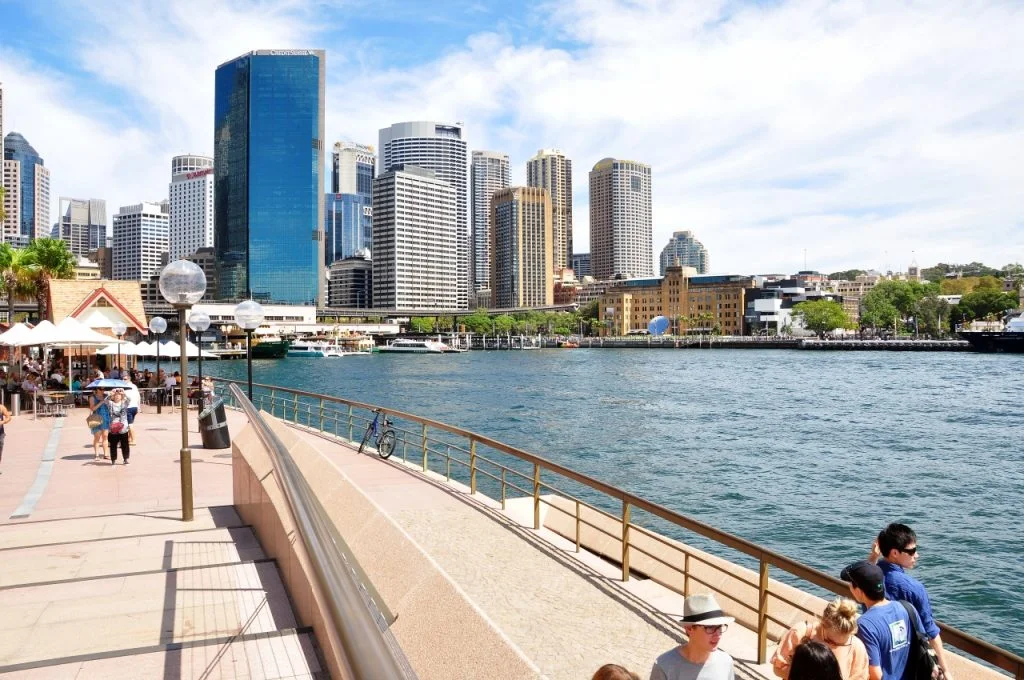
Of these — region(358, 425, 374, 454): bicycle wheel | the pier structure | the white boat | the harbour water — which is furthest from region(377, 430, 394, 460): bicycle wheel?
the white boat

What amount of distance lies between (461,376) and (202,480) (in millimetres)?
84545

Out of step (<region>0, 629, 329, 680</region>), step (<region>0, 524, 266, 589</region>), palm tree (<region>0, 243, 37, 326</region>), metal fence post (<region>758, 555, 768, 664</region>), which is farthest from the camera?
palm tree (<region>0, 243, 37, 326</region>)

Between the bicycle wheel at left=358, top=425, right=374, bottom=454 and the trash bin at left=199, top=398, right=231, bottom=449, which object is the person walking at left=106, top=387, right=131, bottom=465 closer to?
the trash bin at left=199, top=398, right=231, bottom=449

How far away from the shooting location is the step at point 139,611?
218 inches

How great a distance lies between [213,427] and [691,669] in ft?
46.3

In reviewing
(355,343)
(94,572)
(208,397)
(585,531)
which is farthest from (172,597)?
(355,343)

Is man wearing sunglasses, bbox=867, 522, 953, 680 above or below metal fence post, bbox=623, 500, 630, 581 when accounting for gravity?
above

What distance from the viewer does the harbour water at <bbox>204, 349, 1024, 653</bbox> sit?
19.3 metres

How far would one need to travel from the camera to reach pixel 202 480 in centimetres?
1250

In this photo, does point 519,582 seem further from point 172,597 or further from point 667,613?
point 172,597

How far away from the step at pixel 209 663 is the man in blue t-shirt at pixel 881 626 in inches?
140

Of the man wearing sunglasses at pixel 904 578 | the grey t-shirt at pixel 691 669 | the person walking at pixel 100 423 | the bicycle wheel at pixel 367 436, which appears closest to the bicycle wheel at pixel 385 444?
the bicycle wheel at pixel 367 436

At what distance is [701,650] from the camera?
4.32 m

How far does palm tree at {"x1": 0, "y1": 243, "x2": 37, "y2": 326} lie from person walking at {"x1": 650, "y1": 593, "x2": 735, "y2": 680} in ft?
174
